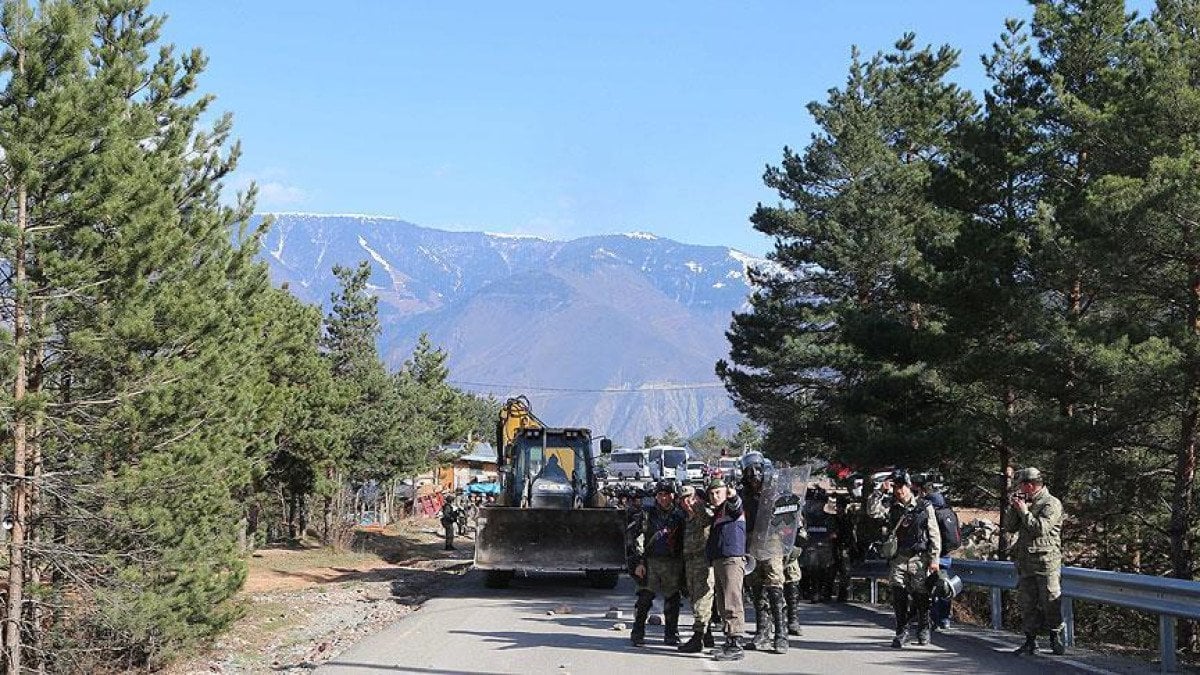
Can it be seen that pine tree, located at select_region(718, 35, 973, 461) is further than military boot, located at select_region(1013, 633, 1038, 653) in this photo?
Yes

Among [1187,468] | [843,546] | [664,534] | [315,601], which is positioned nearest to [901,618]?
[664,534]

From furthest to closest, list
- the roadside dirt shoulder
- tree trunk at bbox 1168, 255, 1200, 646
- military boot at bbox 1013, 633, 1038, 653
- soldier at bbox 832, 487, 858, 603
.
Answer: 1. soldier at bbox 832, 487, 858, 603
2. tree trunk at bbox 1168, 255, 1200, 646
3. the roadside dirt shoulder
4. military boot at bbox 1013, 633, 1038, 653

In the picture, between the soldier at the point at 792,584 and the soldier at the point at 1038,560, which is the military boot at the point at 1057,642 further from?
the soldier at the point at 792,584

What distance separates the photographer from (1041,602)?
12078 millimetres

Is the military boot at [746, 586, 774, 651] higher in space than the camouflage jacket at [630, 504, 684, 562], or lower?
lower

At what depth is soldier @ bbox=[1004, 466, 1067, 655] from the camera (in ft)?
39.2

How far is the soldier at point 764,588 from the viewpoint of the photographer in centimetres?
1263

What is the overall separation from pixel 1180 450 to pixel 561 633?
10342 millimetres

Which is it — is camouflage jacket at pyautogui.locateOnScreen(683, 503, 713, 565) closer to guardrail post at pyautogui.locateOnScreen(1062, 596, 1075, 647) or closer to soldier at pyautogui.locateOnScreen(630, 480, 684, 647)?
soldier at pyautogui.locateOnScreen(630, 480, 684, 647)

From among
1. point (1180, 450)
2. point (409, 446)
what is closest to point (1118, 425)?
point (1180, 450)

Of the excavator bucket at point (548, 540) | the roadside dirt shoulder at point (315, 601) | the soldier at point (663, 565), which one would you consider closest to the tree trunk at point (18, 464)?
the roadside dirt shoulder at point (315, 601)

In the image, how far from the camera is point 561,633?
48.3 feet

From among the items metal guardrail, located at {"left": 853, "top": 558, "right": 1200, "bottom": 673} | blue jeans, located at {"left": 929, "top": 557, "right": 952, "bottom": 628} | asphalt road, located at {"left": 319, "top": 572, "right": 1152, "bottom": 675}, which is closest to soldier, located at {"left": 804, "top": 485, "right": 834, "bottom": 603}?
asphalt road, located at {"left": 319, "top": 572, "right": 1152, "bottom": 675}

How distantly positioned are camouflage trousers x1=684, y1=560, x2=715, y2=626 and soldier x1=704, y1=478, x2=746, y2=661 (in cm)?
40
